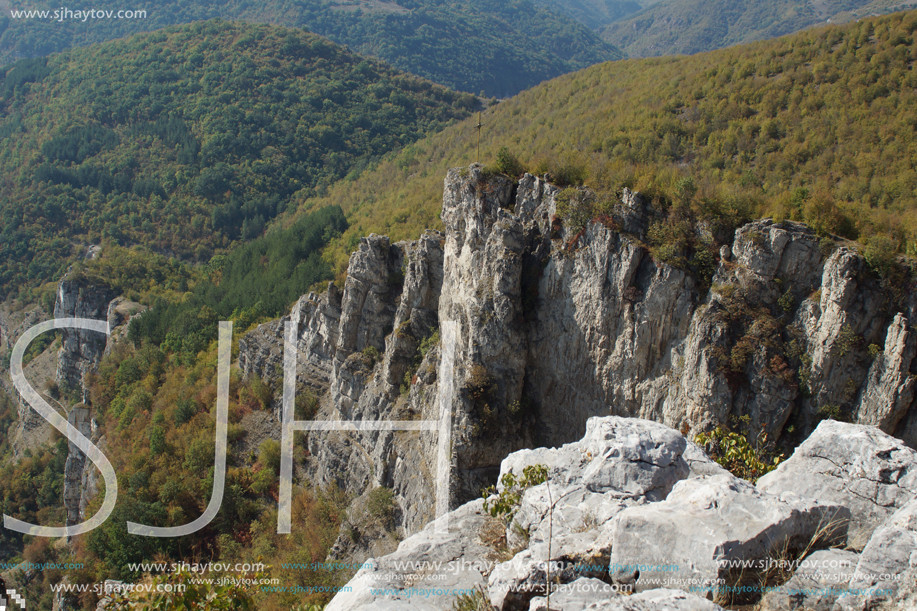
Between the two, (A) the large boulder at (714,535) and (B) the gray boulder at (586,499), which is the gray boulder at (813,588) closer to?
(A) the large boulder at (714,535)

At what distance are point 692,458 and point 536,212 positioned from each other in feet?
60.2

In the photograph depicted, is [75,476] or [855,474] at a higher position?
[855,474]

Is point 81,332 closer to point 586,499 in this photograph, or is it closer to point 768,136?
point 768,136

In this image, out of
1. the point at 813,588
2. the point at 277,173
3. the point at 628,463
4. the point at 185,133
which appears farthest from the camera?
the point at 185,133

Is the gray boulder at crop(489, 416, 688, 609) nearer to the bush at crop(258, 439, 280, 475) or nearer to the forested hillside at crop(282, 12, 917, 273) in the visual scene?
the forested hillside at crop(282, 12, 917, 273)

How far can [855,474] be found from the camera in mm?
11367

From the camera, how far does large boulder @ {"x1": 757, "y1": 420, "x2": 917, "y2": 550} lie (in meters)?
10.7

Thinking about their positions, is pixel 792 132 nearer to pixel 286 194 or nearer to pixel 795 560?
pixel 795 560

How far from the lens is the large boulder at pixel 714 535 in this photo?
29.3 ft

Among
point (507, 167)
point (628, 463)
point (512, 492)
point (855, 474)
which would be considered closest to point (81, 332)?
point (507, 167)

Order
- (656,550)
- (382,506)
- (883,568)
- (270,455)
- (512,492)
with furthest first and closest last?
1. (270,455)
2. (382,506)
3. (512,492)
4. (656,550)
5. (883,568)

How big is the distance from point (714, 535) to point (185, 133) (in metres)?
132

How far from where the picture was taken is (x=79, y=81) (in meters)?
135

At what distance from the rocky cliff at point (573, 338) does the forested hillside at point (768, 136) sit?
1.86 m
